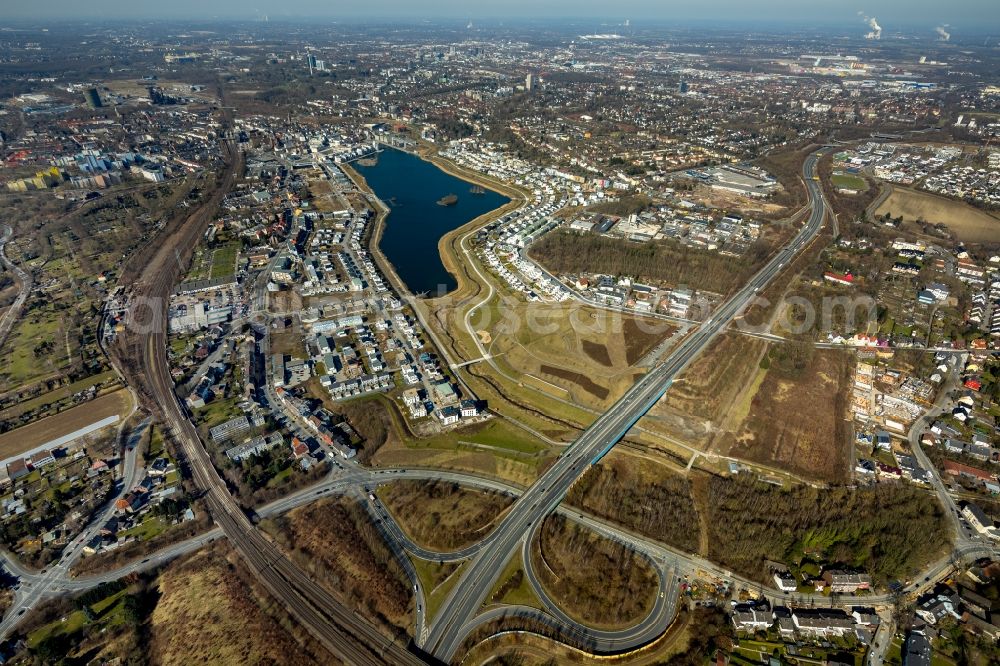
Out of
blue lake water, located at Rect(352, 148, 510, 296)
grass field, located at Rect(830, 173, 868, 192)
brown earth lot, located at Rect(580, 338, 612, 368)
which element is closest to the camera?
brown earth lot, located at Rect(580, 338, 612, 368)

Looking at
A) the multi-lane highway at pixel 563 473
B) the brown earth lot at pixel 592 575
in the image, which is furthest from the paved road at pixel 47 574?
the brown earth lot at pixel 592 575

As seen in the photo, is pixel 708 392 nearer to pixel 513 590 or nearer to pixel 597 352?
pixel 597 352

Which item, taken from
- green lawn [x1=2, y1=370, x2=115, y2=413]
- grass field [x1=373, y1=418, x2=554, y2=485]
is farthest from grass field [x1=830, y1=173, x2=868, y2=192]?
green lawn [x1=2, y1=370, x2=115, y2=413]

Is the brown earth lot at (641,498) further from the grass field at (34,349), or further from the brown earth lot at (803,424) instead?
the grass field at (34,349)

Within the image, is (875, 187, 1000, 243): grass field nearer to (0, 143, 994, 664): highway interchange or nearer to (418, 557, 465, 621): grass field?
(0, 143, 994, 664): highway interchange

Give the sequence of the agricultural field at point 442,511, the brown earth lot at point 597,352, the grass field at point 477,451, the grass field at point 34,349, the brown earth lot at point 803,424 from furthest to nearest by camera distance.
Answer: the brown earth lot at point 597,352 → the grass field at point 34,349 → the brown earth lot at point 803,424 → the grass field at point 477,451 → the agricultural field at point 442,511

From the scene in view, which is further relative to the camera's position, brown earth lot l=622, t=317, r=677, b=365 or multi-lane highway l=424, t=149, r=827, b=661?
brown earth lot l=622, t=317, r=677, b=365

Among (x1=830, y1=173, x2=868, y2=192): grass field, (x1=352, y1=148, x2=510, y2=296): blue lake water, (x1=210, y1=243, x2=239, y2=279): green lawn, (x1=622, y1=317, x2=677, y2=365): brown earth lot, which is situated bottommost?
(x1=622, y1=317, x2=677, y2=365): brown earth lot
